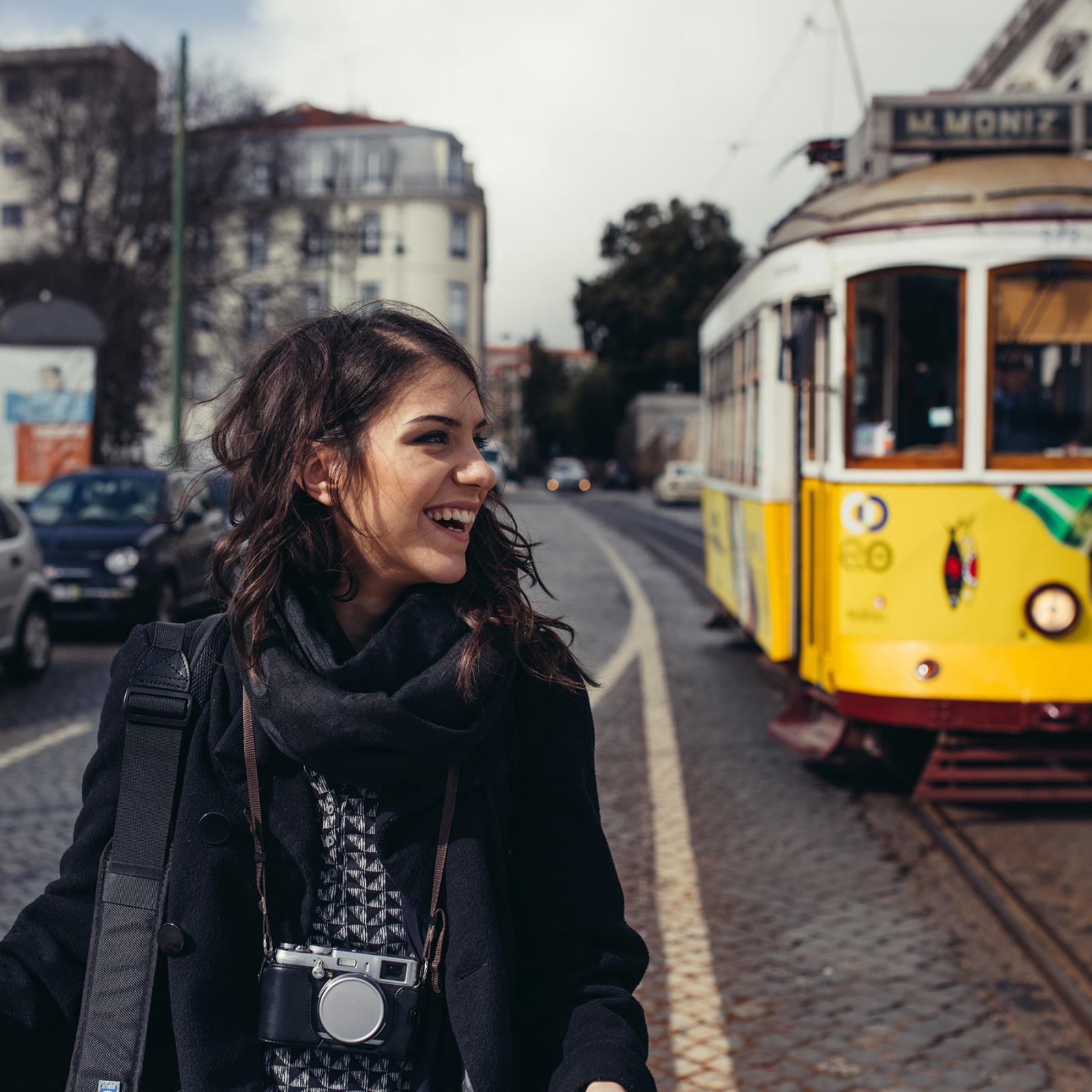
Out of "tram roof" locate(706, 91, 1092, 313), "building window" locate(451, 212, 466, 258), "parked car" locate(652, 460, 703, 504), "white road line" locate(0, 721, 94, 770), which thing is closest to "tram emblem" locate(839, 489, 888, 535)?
"tram roof" locate(706, 91, 1092, 313)

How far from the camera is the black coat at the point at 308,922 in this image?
5.54ft

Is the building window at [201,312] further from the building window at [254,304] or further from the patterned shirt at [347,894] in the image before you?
the patterned shirt at [347,894]

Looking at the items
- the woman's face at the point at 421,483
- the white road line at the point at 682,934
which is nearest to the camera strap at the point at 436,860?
the woman's face at the point at 421,483

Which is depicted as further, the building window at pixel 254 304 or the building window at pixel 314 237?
the building window at pixel 314 237

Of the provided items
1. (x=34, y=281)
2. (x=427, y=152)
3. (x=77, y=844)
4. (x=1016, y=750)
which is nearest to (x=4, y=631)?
(x=1016, y=750)

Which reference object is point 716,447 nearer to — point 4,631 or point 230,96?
point 4,631

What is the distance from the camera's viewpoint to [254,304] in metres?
37.0

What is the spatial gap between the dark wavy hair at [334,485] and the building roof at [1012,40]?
30420mm

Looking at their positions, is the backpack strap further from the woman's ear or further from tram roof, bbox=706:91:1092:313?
tram roof, bbox=706:91:1092:313

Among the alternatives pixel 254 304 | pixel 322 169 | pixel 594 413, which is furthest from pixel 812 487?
pixel 594 413

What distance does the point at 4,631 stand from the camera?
10.6m

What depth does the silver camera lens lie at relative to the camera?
166cm

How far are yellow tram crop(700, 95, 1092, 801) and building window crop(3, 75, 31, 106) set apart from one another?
33937 mm

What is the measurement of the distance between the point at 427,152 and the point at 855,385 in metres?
68.1
